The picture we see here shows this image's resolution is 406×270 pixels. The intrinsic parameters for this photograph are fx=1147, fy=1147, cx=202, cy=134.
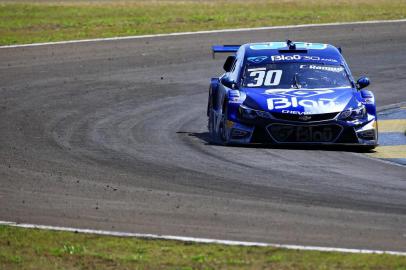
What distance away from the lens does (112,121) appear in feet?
57.2

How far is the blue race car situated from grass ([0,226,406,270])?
219 inches

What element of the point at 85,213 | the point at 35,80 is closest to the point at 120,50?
the point at 35,80

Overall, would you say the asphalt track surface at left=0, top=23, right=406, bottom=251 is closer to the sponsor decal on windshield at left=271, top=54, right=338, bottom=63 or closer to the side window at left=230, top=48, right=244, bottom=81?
the side window at left=230, top=48, right=244, bottom=81

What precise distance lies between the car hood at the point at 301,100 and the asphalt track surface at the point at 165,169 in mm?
536

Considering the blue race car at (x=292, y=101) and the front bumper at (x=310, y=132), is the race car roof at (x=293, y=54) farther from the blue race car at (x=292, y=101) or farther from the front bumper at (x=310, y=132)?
the front bumper at (x=310, y=132)

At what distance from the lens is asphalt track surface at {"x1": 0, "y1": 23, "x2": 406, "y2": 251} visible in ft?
32.9

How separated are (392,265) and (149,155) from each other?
5889 mm

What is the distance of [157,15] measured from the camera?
3022cm

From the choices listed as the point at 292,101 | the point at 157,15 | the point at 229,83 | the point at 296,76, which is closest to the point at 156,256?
the point at 292,101

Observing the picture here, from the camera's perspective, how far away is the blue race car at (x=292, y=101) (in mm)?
14578

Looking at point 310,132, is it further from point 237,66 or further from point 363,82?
point 237,66

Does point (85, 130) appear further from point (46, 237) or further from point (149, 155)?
point (46, 237)

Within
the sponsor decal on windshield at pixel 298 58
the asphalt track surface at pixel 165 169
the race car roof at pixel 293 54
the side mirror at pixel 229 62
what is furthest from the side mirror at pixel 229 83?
the side mirror at pixel 229 62

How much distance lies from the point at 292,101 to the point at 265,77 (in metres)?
1.00
